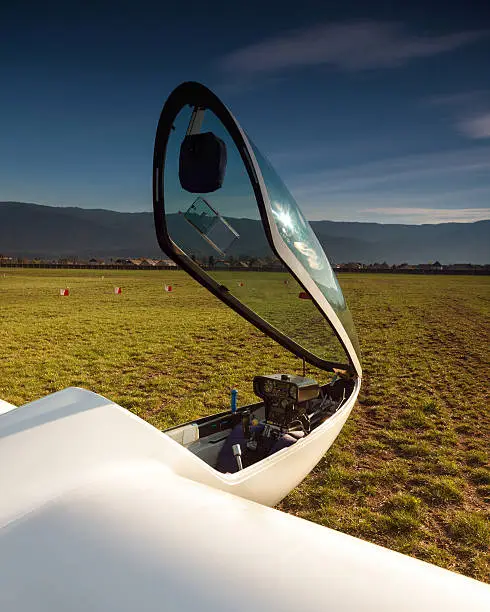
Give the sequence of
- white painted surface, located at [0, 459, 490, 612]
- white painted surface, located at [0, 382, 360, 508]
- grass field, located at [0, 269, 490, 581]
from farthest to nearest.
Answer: grass field, located at [0, 269, 490, 581] → white painted surface, located at [0, 382, 360, 508] → white painted surface, located at [0, 459, 490, 612]

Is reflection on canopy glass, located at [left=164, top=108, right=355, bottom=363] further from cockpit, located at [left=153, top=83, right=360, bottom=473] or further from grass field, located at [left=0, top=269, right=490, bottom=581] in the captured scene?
grass field, located at [left=0, top=269, right=490, bottom=581]

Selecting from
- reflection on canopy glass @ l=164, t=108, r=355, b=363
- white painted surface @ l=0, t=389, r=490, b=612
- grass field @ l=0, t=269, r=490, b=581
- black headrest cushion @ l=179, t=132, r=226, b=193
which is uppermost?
black headrest cushion @ l=179, t=132, r=226, b=193

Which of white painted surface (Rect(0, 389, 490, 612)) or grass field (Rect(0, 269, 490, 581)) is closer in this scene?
white painted surface (Rect(0, 389, 490, 612))

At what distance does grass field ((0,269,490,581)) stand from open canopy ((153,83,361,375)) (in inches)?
11.0

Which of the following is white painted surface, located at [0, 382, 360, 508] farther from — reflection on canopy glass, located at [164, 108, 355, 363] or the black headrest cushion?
the black headrest cushion

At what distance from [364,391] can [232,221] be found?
5.16m

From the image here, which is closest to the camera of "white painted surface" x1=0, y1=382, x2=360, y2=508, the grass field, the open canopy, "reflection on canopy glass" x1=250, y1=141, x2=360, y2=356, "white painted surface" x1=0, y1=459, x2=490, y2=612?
"white painted surface" x1=0, y1=459, x2=490, y2=612

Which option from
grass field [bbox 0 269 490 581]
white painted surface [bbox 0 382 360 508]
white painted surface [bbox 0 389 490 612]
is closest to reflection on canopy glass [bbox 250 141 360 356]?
grass field [bbox 0 269 490 581]

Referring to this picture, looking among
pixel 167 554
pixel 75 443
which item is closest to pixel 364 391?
pixel 75 443

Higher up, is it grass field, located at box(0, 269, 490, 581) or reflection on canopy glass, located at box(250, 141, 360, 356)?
reflection on canopy glass, located at box(250, 141, 360, 356)

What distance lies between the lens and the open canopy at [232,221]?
2402mm

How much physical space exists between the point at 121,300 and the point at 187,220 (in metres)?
18.1

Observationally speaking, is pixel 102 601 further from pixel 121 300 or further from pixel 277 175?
pixel 121 300

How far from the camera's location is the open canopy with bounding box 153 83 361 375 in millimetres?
2402
